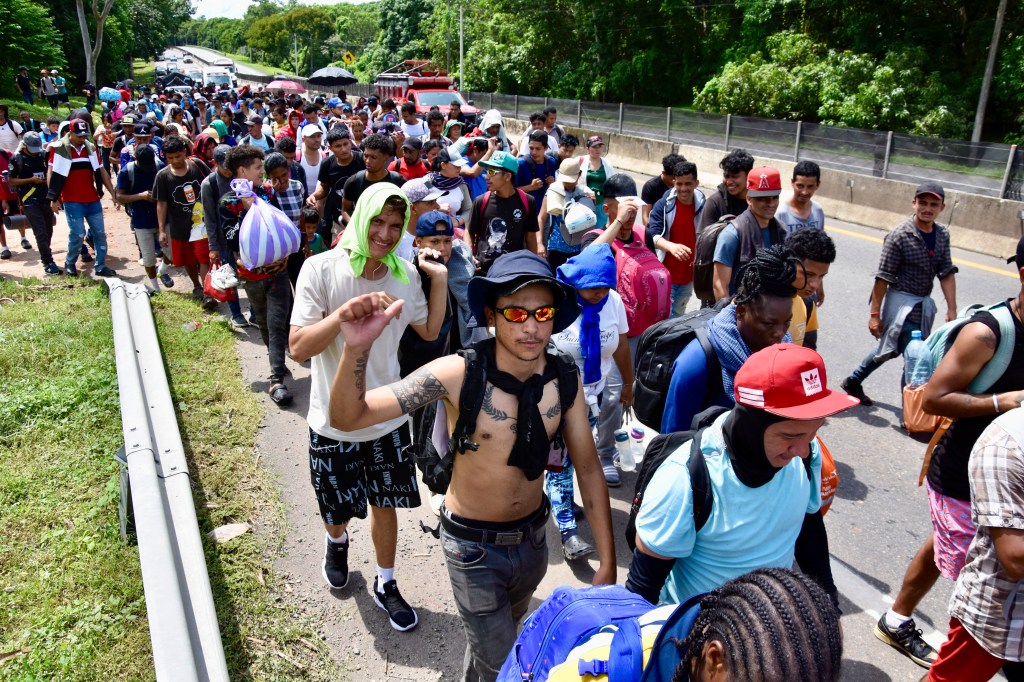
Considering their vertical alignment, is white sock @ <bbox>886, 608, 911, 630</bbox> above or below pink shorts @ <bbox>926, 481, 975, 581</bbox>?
below

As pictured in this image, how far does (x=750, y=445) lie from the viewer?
2260mm

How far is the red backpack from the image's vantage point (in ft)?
16.9

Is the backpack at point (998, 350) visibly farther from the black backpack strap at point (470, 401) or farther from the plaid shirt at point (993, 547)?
the black backpack strap at point (470, 401)

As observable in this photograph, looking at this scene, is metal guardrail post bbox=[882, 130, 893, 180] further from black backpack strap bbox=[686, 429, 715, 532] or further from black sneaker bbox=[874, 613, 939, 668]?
black backpack strap bbox=[686, 429, 715, 532]

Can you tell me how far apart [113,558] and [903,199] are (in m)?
13.6

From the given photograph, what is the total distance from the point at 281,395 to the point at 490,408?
13.8 ft

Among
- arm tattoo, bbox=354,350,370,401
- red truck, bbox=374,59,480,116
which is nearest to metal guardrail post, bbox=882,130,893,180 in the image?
red truck, bbox=374,59,480,116

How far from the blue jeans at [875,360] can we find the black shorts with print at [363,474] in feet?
13.9

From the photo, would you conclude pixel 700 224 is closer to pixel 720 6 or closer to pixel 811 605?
pixel 811 605

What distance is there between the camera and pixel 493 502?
2.73 meters

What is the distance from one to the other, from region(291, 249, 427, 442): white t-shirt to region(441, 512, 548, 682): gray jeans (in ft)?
3.01

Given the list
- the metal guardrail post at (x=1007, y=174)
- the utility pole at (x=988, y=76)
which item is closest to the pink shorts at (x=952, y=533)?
the metal guardrail post at (x=1007, y=174)

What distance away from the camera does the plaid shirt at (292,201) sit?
7105 millimetres

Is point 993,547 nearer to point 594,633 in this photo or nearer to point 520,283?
point 594,633
